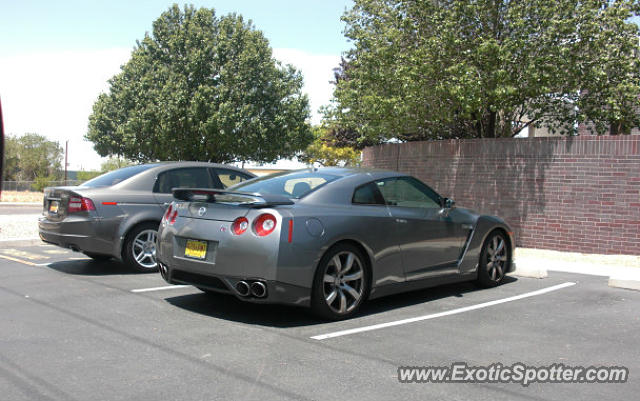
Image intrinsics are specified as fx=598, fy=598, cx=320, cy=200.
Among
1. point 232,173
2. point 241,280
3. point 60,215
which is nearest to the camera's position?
point 241,280

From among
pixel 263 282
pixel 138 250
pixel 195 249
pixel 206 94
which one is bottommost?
pixel 138 250

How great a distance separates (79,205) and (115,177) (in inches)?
32.9

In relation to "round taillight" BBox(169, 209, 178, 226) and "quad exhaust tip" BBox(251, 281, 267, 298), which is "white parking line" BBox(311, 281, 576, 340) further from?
"round taillight" BBox(169, 209, 178, 226)

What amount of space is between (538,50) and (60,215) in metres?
9.69

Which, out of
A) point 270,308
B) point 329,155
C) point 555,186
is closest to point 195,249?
point 270,308

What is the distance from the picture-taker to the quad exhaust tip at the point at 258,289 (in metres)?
5.37

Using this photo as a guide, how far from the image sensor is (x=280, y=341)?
505 cm

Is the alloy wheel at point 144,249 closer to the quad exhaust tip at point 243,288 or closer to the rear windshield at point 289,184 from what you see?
the rear windshield at point 289,184

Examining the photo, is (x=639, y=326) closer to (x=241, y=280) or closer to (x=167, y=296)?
(x=241, y=280)

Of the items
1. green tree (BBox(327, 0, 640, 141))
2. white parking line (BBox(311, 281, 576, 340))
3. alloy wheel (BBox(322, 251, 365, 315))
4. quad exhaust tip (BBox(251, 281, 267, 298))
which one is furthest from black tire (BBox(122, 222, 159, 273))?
green tree (BBox(327, 0, 640, 141))

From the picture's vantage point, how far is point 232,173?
9.38 m

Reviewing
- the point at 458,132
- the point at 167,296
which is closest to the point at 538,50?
the point at 458,132

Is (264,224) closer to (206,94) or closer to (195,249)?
(195,249)

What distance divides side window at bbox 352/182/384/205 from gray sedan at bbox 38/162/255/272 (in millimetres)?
3369
